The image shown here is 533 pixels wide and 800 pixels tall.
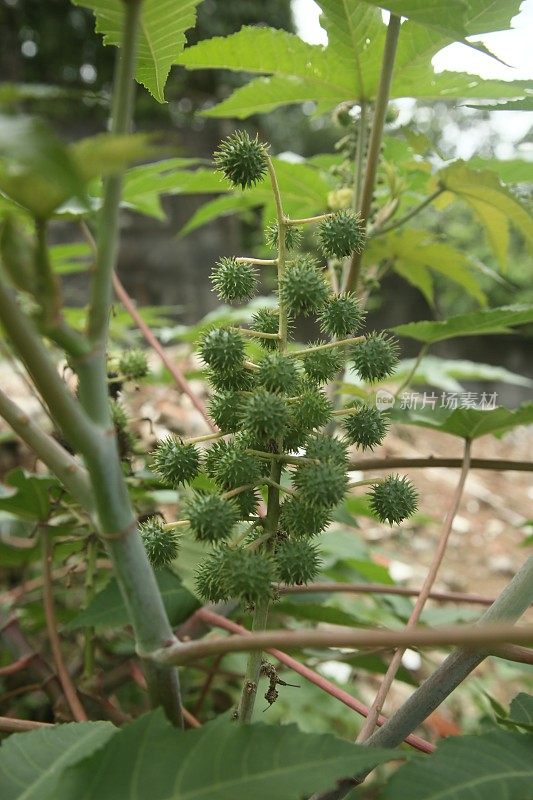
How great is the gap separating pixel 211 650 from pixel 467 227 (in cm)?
872

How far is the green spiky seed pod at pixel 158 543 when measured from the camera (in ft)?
2.26

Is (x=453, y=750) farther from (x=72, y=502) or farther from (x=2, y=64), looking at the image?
(x=2, y=64)

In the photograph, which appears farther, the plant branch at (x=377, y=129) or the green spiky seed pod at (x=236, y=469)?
the plant branch at (x=377, y=129)

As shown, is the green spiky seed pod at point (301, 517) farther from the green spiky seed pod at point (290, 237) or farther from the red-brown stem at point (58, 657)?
the red-brown stem at point (58, 657)

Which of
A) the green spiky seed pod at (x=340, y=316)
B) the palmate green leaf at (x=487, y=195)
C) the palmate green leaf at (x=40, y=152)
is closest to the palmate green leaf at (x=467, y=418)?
the palmate green leaf at (x=487, y=195)

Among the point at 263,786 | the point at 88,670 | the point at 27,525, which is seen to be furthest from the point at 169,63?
the point at 27,525

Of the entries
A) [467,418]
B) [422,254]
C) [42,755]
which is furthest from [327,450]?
[422,254]

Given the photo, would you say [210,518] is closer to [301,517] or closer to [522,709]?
[301,517]

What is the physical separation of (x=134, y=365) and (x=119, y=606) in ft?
1.23

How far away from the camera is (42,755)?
655mm

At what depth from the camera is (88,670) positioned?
1133 mm

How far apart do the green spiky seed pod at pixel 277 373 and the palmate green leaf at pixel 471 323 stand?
0.43m

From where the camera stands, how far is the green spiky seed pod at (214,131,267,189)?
2.37 feet

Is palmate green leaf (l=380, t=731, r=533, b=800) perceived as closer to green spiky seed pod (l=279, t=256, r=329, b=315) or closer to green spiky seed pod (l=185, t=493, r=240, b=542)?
green spiky seed pod (l=185, t=493, r=240, b=542)
